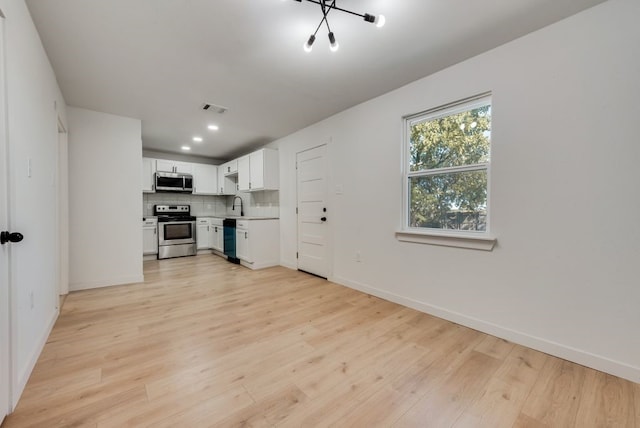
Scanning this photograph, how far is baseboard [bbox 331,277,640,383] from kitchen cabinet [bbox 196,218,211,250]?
4.62m

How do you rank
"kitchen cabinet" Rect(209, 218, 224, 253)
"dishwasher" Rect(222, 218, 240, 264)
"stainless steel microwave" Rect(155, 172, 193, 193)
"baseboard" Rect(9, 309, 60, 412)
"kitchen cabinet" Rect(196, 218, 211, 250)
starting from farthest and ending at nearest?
"kitchen cabinet" Rect(196, 218, 211, 250)
"kitchen cabinet" Rect(209, 218, 224, 253)
"stainless steel microwave" Rect(155, 172, 193, 193)
"dishwasher" Rect(222, 218, 240, 264)
"baseboard" Rect(9, 309, 60, 412)

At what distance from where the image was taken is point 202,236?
5996mm

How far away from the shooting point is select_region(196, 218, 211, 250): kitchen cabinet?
5.91m

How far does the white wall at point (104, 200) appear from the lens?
3.34 m

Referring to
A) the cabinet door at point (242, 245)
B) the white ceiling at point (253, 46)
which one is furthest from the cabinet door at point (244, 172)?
the white ceiling at point (253, 46)

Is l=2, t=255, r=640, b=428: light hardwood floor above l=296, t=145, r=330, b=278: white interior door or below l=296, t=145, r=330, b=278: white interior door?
below

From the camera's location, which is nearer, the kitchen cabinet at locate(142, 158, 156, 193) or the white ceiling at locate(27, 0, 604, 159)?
the white ceiling at locate(27, 0, 604, 159)

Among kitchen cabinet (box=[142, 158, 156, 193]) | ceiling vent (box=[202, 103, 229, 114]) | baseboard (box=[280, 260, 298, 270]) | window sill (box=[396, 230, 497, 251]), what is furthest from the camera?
kitchen cabinet (box=[142, 158, 156, 193])

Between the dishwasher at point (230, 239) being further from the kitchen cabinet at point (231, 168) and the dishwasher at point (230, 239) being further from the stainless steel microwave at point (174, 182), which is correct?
the stainless steel microwave at point (174, 182)

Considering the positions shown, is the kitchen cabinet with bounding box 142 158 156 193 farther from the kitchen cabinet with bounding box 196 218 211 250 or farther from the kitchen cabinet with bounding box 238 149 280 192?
the kitchen cabinet with bounding box 238 149 280 192

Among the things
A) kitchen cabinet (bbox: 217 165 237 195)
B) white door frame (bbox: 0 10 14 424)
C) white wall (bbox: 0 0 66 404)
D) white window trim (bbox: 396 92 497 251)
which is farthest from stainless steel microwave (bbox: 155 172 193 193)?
white window trim (bbox: 396 92 497 251)

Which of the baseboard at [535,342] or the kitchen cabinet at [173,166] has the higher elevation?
the kitchen cabinet at [173,166]

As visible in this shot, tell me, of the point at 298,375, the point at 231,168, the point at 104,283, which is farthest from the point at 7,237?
the point at 231,168

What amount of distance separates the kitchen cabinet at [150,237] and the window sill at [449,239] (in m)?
4.86
